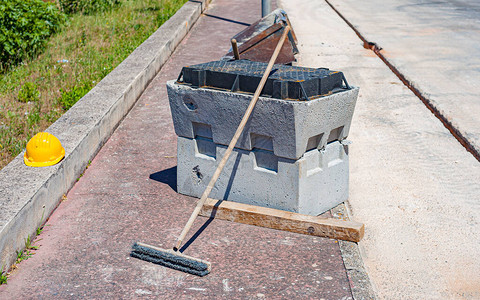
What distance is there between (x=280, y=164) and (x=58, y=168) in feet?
5.81

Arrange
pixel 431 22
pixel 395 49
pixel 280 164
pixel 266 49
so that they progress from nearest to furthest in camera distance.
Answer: pixel 280 164 → pixel 266 49 → pixel 395 49 → pixel 431 22

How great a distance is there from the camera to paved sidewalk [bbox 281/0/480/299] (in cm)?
352

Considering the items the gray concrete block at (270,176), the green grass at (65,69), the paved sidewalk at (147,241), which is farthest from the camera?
the green grass at (65,69)

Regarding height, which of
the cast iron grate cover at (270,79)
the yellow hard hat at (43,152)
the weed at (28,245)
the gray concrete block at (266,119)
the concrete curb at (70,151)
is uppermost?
the cast iron grate cover at (270,79)

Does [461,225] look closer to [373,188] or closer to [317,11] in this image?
[373,188]

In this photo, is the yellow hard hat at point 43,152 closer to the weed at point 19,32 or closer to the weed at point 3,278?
the weed at point 3,278

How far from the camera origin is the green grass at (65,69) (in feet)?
19.4

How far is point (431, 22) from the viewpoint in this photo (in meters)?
13.0

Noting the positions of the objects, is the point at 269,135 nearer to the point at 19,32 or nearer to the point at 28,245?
the point at 28,245

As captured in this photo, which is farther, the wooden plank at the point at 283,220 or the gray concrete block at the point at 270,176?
the gray concrete block at the point at 270,176

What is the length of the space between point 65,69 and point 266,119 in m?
5.26

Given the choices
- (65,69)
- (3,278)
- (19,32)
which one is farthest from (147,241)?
(19,32)

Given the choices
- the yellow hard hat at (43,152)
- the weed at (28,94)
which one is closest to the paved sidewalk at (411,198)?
the yellow hard hat at (43,152)

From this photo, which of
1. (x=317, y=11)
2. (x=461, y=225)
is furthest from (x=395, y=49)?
(x=461, y=225)
